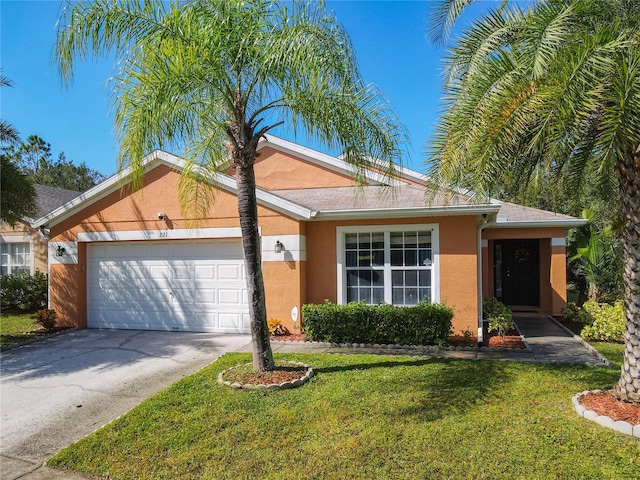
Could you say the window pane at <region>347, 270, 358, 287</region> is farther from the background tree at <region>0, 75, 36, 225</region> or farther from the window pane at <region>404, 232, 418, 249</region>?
the background tree at <region>0, 75, 36, 225</region>

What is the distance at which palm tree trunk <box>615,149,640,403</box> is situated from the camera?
16.8 feet

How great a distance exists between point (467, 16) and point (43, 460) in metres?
7.92

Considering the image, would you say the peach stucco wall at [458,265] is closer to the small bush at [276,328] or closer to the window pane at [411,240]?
the window pane at [411,240]

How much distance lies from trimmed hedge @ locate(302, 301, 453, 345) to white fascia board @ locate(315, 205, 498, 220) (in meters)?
2.13

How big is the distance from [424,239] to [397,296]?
1.58 m

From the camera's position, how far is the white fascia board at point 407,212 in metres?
9.27

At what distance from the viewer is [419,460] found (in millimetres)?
4285

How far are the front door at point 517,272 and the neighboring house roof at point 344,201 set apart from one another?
196cm

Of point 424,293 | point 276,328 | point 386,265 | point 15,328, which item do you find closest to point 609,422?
point 424,293

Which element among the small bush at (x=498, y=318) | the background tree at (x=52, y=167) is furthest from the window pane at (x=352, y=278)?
the background tree at (x=52, y=167)

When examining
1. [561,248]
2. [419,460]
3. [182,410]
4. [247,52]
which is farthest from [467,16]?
[561,248]

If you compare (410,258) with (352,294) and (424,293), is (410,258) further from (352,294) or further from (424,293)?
(352,294)

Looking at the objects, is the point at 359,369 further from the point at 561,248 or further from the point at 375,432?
the point at 561,248

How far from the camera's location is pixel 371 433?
488 cm
